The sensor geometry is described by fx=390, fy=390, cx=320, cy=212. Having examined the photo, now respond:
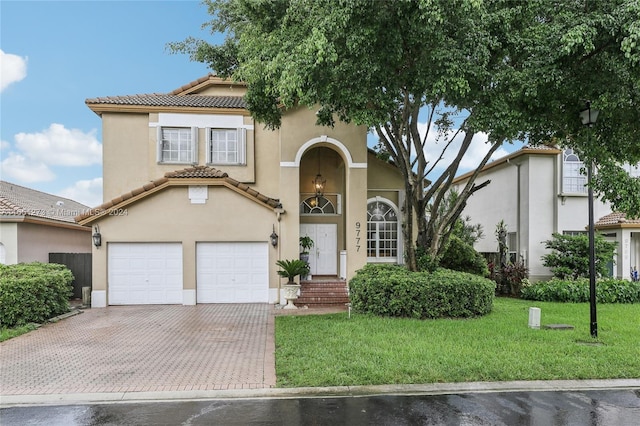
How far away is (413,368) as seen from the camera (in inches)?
261

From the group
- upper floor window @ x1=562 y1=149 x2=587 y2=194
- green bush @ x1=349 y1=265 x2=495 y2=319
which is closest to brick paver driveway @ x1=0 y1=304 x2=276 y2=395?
green bush @ x1=349 y1=265 x2=495 y2=319

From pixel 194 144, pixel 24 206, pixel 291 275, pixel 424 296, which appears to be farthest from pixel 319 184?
pixel 24 206

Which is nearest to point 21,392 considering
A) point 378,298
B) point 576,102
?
point 378,298

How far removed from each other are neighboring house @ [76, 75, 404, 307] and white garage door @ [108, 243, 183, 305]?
0.12 feet

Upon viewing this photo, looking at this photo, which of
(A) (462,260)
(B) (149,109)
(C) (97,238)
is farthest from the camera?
(A) (462,260)

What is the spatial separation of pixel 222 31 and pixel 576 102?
1113 cm

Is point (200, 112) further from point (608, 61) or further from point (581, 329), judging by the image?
point (581, 329)

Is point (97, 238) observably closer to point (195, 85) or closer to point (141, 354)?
point (141, 354)

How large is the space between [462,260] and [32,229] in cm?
Answer: 1651

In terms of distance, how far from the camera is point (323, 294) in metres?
13.9

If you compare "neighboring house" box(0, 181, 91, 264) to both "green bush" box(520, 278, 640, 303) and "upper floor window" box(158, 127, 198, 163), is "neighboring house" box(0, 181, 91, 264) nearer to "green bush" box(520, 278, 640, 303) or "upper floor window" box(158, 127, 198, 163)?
"upper floor window" box(158, 127, 198, 163)

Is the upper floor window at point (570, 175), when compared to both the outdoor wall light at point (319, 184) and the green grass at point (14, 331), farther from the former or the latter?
the green grass at point (14, 331)

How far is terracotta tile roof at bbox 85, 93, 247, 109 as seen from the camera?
15008 mm

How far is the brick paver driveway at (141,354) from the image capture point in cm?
630
